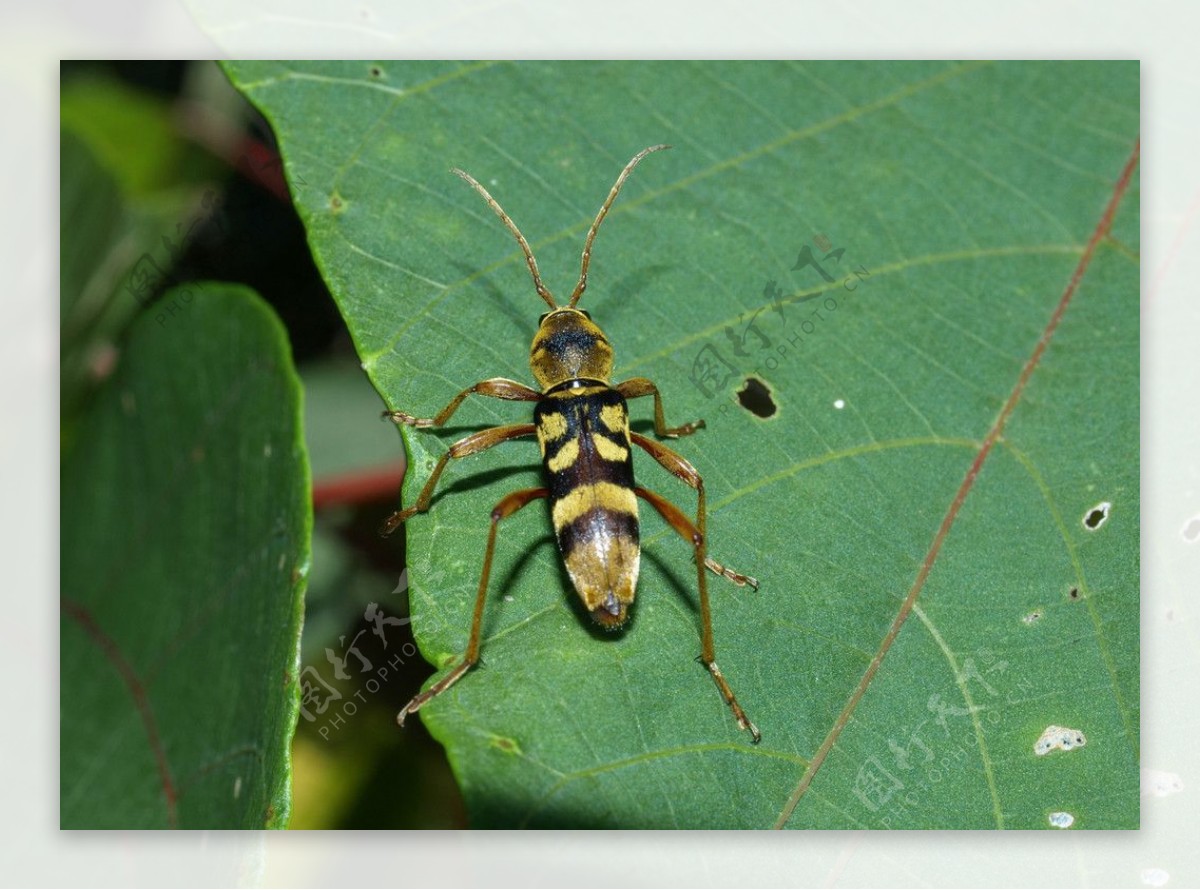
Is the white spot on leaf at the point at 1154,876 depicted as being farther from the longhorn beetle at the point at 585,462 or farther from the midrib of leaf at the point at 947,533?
the longhorn beetle at the point at 585,462

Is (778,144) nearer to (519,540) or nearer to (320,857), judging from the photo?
(519,540)

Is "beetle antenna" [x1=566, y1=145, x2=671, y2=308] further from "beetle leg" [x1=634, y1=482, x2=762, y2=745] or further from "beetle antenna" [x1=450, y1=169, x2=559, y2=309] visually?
"beetle leg" [x1=634, y1=482, x2=762, y2=745]

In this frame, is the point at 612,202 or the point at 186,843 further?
the point at 612,202

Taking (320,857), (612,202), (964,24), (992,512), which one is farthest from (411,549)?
(964,24)

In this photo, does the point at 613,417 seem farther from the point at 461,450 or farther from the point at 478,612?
the point at 478,612

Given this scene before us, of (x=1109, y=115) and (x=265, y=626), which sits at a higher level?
(x=1109, y=115)

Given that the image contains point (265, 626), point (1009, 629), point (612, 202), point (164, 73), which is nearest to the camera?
point (265, 626)

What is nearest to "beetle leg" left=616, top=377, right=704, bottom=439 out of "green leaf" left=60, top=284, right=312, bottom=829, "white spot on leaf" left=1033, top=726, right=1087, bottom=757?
"green leaf" left=60, top=284, right=312, bottom=829

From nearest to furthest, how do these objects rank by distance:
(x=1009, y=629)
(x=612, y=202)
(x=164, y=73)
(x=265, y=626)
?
(x=265, y=626) → (x=1009, y=629) → (x=612, y=202) → (x=164, y=73)

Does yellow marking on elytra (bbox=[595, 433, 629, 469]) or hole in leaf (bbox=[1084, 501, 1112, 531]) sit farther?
hole in leaf (bbox=[1084, 501, 1112, 531])
